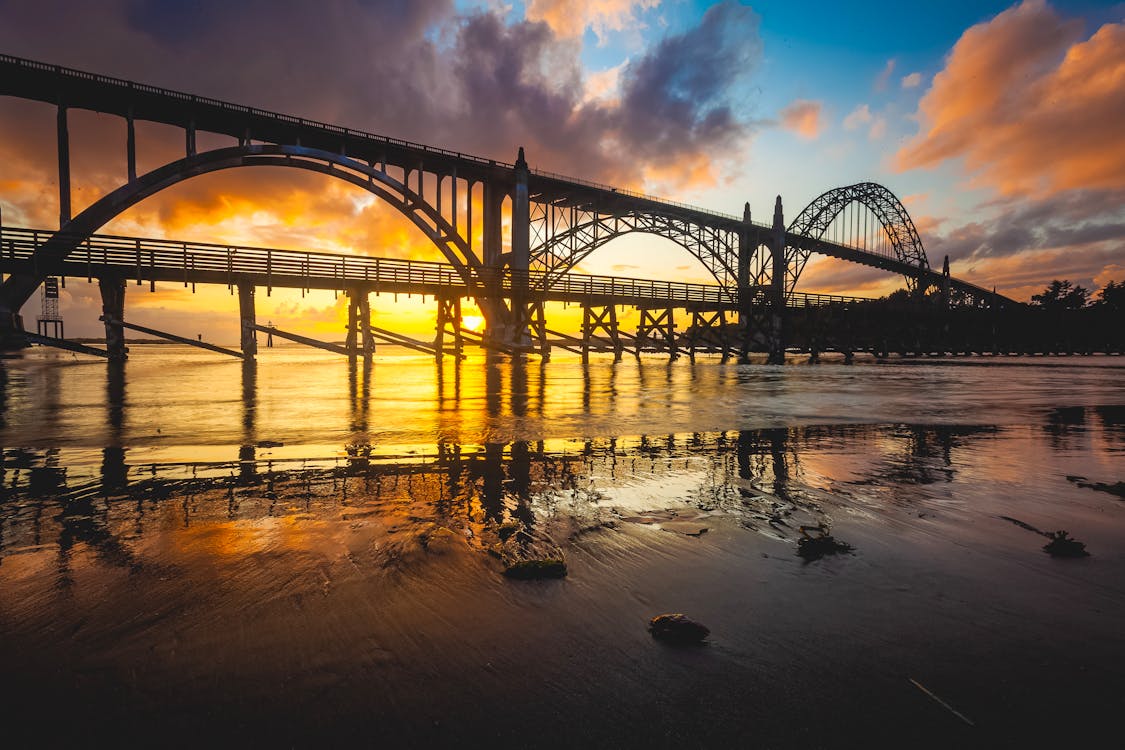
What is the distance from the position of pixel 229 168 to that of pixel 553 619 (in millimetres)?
29295

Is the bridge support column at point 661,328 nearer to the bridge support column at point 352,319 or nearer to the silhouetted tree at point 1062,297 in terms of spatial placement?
the bridge support column at point 352,319

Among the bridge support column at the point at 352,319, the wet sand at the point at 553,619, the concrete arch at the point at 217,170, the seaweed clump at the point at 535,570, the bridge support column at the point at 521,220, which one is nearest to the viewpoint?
the wet sand at the point at 553,619

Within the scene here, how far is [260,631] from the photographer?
198 centimetres

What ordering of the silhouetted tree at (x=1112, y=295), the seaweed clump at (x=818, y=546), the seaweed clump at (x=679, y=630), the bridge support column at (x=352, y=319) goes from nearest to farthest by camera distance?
the seaweed clump at (x=679, y=630) < the seaweed clump at (x=818, y=546) < the bridge support column at (x=352, y=319) < the silhouetted tree at (x=1112, y=295)

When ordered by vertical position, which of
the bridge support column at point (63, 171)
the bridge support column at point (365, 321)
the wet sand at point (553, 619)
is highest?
the bridge support column at point (63, 171)

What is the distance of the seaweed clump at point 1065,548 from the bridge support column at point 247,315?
24611 millimetres

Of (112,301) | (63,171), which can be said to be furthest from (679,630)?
(63,171)

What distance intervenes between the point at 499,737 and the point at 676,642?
780 mm

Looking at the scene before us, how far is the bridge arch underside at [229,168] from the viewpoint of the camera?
752 inches

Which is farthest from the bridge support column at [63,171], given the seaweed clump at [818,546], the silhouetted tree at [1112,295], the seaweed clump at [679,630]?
the silhouetted tree at [1112,295]

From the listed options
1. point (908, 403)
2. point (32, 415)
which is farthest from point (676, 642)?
point (908, 403)

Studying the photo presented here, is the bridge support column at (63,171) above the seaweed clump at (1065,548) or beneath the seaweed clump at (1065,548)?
above

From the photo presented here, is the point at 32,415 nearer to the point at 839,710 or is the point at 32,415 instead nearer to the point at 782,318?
the point at 839,710

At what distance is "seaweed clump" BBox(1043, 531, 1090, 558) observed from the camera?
9.03ft
